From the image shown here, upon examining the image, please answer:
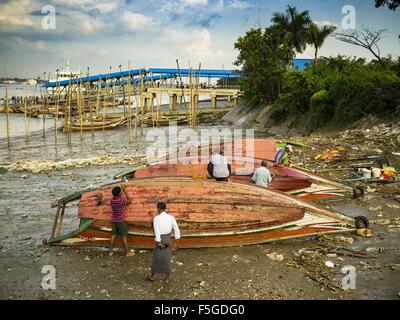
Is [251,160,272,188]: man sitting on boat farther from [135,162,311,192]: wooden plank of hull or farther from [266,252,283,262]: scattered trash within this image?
[266,252,283,262]: scattered trash

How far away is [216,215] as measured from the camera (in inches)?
306

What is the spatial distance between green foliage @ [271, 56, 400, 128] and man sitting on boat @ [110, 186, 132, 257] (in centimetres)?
1593

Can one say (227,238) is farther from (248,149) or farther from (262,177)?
(248,149)

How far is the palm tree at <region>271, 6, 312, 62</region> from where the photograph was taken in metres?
39.1

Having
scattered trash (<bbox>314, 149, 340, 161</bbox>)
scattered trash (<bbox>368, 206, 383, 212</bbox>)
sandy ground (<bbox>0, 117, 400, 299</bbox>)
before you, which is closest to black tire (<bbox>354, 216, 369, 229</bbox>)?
sandy ground (<bbox>0, 117, 400, 299</bbox>)

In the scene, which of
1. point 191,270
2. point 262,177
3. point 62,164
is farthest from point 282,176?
point 62,164

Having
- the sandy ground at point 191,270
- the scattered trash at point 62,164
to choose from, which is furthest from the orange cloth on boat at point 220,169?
the scattered trash at point 62,164

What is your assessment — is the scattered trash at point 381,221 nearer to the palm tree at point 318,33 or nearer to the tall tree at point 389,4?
the tall tree at point 389,4

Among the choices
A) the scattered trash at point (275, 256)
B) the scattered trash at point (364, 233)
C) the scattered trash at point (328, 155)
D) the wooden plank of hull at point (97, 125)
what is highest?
the wooden plank of hull at point (97, 125)

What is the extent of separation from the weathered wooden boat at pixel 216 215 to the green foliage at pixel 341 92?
1360cm

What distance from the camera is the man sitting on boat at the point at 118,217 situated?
24.6 ft

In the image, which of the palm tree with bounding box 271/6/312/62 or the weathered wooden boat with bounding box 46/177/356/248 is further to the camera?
the palm tree with bounding box 271/6/312/62

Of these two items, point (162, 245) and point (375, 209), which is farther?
point (375, 209)

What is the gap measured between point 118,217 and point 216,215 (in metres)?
1.90
